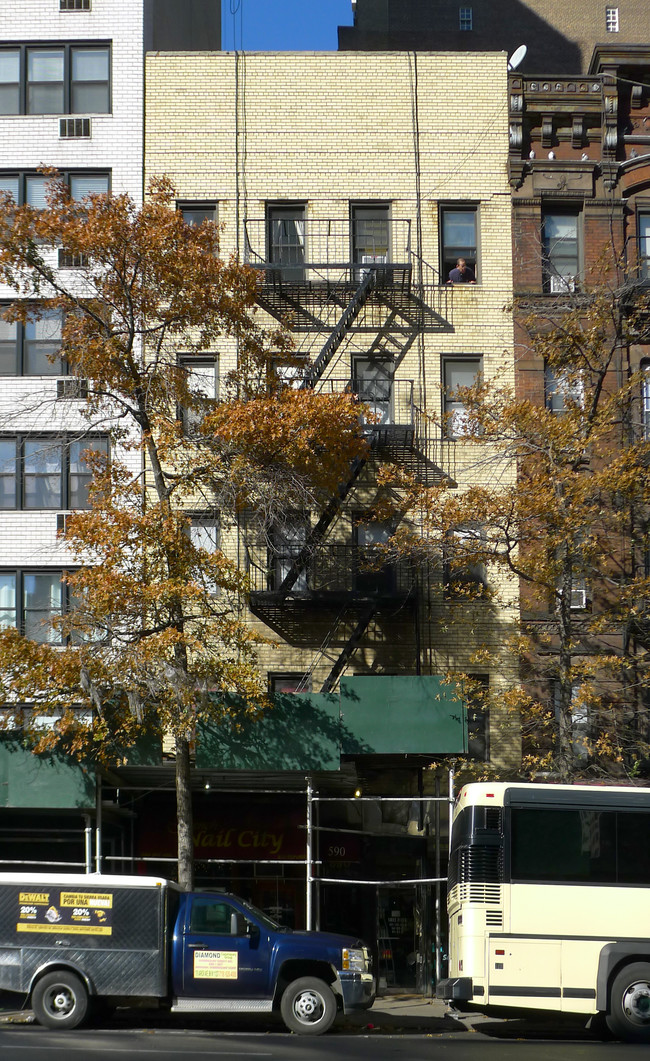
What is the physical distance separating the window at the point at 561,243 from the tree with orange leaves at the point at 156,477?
8.70m

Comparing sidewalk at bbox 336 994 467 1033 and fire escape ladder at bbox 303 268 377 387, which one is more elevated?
fire escape ladder at bbox 303 268 377 387

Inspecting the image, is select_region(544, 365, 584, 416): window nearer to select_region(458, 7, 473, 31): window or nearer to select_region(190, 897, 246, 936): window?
select_region(190, 897, 246, 936): window

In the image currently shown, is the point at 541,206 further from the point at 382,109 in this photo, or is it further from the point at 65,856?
the point at 65,856

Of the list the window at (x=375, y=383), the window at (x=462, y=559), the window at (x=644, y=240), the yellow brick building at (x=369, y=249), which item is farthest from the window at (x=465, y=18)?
the window at (x=462, y=559)

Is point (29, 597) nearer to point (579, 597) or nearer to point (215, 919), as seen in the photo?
point (215, 919)

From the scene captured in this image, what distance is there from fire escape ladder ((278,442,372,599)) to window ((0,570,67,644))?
4574 mm

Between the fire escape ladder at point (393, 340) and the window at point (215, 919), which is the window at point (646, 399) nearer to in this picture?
the fire escape ladder at point (393, 340)

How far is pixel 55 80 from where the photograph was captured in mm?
26766

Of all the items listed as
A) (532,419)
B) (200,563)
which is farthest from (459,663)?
(200,563)

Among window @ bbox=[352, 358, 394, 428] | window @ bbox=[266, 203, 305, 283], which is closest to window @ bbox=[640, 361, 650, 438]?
window @ bbox=[352, 358, 394, 428]

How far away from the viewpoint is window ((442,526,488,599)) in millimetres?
A: 20984

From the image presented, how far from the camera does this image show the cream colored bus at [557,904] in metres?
16.3

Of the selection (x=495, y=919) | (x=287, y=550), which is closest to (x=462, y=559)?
(x=287, y=550)

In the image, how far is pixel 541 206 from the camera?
26.2m
